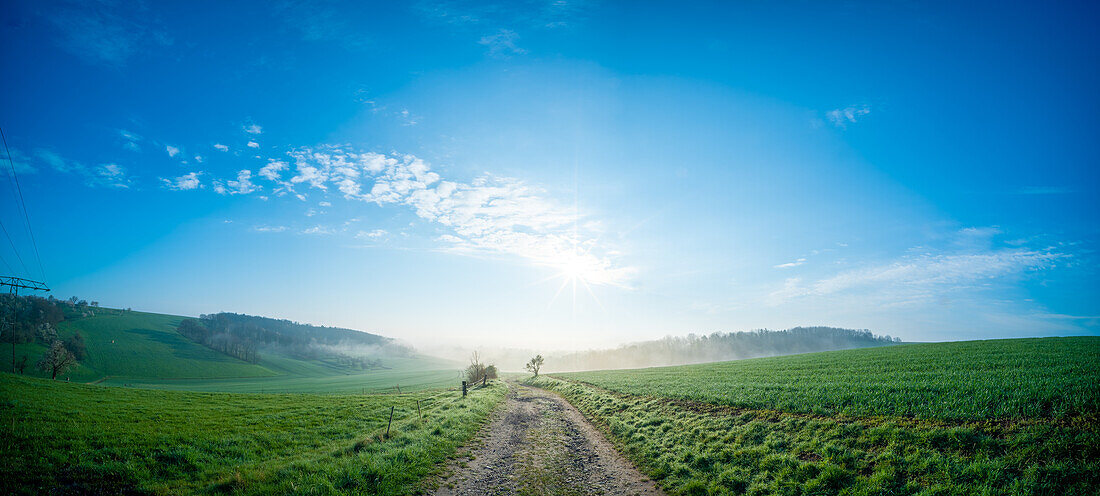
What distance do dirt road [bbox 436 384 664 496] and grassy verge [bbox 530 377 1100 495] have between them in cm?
129

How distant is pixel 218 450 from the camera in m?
18.1

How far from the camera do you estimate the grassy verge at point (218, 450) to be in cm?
1150

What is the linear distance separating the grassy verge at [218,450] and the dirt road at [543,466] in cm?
134

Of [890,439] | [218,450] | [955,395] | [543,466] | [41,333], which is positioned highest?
[955,395]

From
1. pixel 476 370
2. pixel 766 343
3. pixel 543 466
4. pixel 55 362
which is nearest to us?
pixel 543 466

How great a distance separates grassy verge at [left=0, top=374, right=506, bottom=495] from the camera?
1150 cm

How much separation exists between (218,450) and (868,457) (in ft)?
91.5

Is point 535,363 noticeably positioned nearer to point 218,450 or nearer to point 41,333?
point 218,450

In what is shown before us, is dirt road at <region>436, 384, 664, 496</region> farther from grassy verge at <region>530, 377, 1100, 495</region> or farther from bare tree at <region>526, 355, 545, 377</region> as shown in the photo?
bare tree at <region>526, 355, 545, 377</region>

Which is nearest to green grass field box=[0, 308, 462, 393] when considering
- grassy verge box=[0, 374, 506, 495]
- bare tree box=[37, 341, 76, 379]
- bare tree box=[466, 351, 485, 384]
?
bare tree box=[37, 341, 76, 379]

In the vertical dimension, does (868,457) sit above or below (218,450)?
above

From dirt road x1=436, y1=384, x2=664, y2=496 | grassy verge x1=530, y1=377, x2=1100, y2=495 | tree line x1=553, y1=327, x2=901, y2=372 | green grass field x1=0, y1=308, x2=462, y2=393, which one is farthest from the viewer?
tree line x1=553, y1=327, x2=901, y2=372

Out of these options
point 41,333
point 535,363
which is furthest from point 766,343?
point 41,333

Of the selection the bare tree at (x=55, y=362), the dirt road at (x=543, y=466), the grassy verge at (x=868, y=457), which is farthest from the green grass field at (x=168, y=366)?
the grassy verge at (x=868, y=457)
